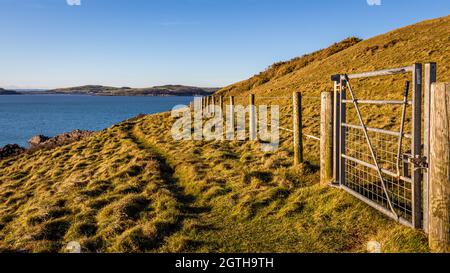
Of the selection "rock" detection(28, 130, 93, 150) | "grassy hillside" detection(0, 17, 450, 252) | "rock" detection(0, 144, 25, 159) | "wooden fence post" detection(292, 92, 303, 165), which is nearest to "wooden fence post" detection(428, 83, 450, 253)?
"grassy hillside" detection(0, 17, 450, 252)

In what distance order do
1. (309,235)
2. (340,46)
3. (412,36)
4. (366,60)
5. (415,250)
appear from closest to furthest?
(415,250), (309,235), (366,60), (412,36), (340,46)

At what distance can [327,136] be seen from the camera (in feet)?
30.8

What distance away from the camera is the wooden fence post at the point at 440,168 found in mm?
5277

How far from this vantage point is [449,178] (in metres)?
5.29

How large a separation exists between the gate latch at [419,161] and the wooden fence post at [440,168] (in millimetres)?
299

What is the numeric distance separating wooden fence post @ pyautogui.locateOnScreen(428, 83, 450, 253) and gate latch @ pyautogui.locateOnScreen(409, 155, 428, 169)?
11.8 inches

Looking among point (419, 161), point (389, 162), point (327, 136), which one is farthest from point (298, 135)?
point (419, 161)

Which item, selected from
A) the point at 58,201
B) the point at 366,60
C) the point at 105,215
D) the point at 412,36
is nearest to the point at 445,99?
the point at 105,215

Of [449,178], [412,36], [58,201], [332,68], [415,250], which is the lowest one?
[58,201]

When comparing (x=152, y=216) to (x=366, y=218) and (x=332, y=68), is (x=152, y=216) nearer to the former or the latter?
(x=366, y=218)

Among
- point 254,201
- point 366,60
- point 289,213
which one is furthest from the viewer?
point 366,60

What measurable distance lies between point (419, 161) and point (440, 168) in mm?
555

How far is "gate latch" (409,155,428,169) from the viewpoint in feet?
19.4
